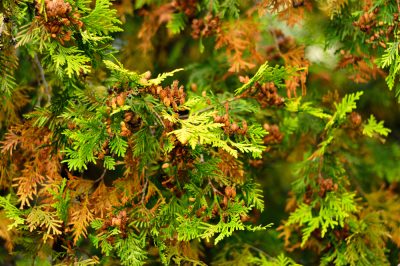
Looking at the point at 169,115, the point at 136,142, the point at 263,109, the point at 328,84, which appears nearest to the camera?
the point at 169,115

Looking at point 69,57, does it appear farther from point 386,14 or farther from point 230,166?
point 386,14

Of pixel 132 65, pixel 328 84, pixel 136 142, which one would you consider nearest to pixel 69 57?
pixel 136 142

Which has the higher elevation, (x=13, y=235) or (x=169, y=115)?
(x=169, y=115)

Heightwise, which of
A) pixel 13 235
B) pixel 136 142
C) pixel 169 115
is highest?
pixel 169 115

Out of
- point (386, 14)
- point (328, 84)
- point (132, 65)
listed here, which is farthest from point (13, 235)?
point (328, 84)

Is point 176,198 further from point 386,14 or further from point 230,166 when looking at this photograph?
point 386,14

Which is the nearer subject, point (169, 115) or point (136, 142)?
point (169, 115)

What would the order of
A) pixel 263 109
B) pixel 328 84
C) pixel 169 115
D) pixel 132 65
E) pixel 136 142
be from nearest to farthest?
pixel 169 115 → pixel 136 142 → pixel 263 109 → pixel 132 65 → pixel 328 84
